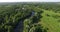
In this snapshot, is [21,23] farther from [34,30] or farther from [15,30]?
[34,30]

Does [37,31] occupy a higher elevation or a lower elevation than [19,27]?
higher

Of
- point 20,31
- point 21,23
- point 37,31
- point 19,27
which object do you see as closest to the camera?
point 37,31

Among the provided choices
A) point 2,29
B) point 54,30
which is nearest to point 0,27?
point 2,29

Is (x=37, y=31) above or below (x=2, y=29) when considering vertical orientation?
above

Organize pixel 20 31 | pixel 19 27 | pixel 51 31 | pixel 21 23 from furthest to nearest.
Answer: pixel 21 23
pixel 19 27
pixel 20 31
pixel 51 31

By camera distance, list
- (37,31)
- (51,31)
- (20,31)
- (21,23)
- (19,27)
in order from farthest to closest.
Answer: (21,23)
(19,27)
(20,31)
(51,31)
(37,31)

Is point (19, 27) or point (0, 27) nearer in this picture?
point (0, 27)

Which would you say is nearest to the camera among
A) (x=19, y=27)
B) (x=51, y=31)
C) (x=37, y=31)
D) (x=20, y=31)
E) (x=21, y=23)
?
(x=37, y=31)

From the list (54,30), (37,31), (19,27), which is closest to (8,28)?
(19,27)

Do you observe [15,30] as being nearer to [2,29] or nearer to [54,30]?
[2,29]
